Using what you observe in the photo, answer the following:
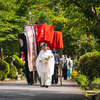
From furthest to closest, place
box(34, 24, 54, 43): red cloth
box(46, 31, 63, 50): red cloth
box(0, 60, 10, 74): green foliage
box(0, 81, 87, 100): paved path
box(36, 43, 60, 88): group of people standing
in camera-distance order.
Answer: box(0, 60, 10, 74): green foliage → box(46, 31, 63, 50): red cloth → box(34, 24, 54, 43): red cloth → box(36, 43, 60, 88): group of people standing → box(0, 81, 87, 100): paved path

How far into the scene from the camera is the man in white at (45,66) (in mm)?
12691

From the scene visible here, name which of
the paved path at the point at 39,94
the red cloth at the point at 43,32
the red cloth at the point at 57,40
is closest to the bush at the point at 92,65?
the red cloth at the point at 57,40

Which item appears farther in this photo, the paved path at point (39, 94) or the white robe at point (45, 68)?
the white robe at point (45, 68)

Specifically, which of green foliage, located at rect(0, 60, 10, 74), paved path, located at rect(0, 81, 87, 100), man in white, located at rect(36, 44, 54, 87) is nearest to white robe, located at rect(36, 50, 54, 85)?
man in white, located at rect(36, 44, 54, 87)

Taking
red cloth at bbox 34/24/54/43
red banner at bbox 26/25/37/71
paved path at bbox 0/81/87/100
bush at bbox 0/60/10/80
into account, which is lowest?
paved path at bbox 0/81/87/100

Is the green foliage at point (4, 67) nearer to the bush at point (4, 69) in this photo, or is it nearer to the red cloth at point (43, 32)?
the bush at point (4, 69)

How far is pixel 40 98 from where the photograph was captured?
29.8 feet

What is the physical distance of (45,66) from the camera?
12.9m

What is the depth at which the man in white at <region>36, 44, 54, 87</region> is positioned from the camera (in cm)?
1269

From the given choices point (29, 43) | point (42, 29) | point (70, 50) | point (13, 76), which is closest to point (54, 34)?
point (42, 29)

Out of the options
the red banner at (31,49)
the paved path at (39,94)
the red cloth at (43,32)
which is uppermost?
the red cloth at (43,32)

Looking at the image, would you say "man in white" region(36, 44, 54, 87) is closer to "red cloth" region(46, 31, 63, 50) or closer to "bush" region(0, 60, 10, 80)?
"red cloth" region(46, 31, 63, 50)

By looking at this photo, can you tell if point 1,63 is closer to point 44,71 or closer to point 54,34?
point 54,34

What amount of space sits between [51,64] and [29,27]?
2026 mm
